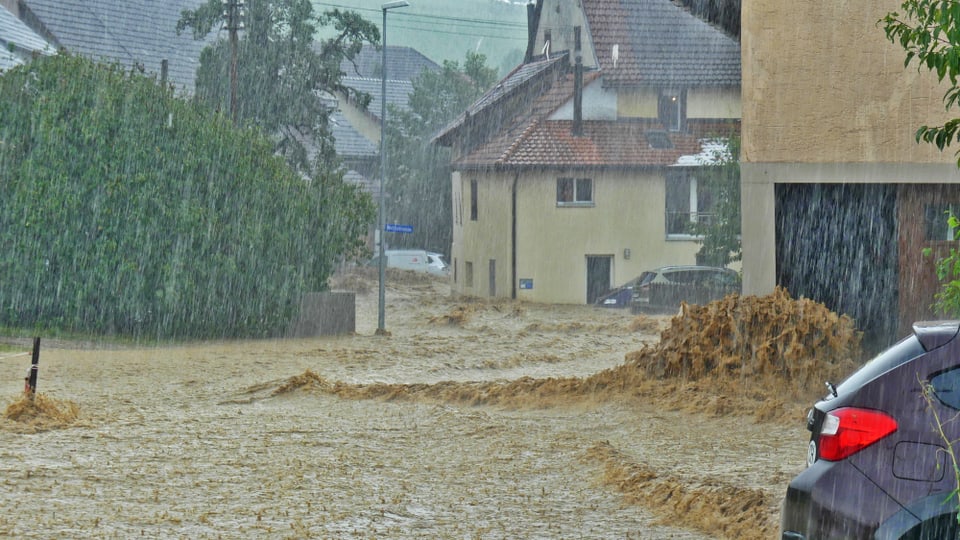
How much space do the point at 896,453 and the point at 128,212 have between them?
2602cm

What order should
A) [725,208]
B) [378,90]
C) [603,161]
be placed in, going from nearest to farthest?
1. [725,208]
2. [603,161]
3. [378,90]

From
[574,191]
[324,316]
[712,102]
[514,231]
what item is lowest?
[324,316]

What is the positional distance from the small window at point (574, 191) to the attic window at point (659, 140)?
2.55m

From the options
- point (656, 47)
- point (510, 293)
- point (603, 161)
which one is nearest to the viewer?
point (603, 161)

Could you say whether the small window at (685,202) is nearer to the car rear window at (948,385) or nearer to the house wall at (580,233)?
the house wall at (580,233)

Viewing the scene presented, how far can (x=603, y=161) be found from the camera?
4522cm

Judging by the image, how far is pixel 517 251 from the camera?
45812 mm

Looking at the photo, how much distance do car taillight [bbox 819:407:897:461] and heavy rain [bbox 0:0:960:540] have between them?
0.01 metres

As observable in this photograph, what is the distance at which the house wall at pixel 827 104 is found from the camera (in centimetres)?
1540

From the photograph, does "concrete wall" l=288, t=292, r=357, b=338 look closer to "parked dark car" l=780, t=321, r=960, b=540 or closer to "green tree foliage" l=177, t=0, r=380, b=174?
"green tree foliage" l=177, t=0, r=380, b=174

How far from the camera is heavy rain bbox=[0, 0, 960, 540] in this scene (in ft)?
32.8

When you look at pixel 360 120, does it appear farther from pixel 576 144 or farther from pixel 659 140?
pixel 659 140

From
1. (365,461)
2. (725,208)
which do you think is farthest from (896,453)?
(725,208)

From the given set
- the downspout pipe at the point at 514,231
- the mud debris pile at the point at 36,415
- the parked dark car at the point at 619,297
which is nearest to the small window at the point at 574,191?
the downspout pipe at the point at 514,231
